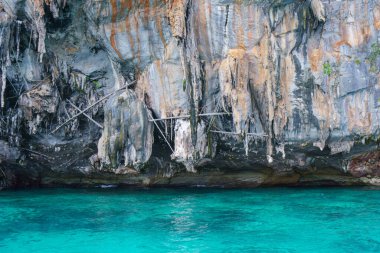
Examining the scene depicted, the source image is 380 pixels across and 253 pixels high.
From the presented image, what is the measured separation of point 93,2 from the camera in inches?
474

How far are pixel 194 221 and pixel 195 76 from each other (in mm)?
3890

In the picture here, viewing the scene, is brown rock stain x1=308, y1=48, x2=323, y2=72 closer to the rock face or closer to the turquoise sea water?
the rock face

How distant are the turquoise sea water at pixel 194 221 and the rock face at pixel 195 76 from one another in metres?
1.40

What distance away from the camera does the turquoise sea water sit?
923cm

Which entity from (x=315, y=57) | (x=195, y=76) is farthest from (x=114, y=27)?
(x=315, y=57)

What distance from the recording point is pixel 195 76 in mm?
12594

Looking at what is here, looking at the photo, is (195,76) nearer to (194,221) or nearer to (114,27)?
(114,27)

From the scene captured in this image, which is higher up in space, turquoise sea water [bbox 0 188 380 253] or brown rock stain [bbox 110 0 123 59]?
brown rock stain [bbox 110 0 123 59]

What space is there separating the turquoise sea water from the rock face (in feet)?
4.58

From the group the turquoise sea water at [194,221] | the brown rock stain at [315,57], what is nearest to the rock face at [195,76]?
the brown rock stain at [315,57]

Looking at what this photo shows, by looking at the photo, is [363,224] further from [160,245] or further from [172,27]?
[172,27]

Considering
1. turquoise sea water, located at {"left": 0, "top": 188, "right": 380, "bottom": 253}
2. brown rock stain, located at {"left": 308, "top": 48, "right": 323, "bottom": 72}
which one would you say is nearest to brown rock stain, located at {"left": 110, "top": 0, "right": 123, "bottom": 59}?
turquoise sea water, located at {"left": 0, "top": 188, "right": 380, "bottom": 253}

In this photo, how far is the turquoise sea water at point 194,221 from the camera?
30.3 feet

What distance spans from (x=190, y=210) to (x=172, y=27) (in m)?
4.83
